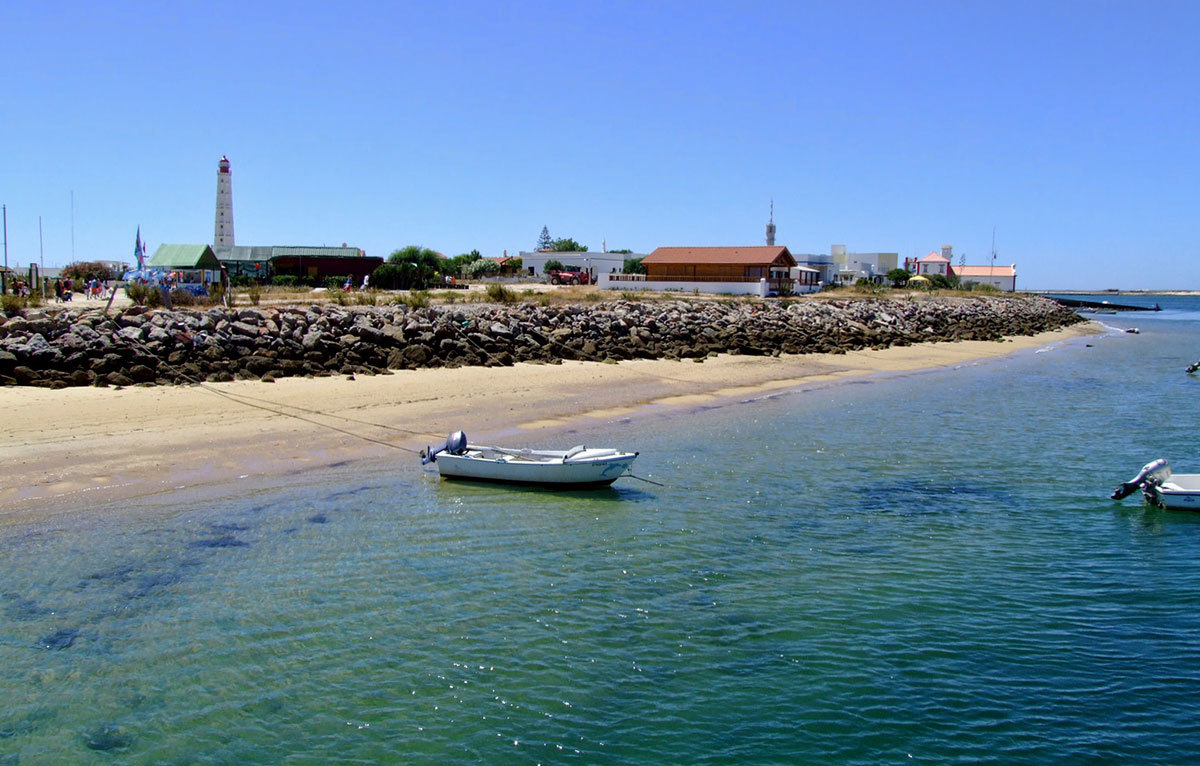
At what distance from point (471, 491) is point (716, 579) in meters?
5.50

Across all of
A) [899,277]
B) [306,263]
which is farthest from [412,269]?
[899,277]

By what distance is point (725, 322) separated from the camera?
138 ft

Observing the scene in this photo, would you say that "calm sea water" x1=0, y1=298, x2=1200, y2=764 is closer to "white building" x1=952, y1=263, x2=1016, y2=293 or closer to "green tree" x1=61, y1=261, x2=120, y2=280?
"green tree" x1=61, y1=261, x2=120, y2=280

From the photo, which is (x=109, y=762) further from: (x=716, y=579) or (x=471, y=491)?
(x=471, y=491)

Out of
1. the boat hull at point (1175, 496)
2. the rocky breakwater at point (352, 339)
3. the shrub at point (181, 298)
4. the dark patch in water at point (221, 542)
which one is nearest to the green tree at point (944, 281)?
the rocky breakwater at point (352, 339)

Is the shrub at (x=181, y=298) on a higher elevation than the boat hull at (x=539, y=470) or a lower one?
higher

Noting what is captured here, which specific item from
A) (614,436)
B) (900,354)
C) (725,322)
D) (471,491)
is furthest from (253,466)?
(900,354)

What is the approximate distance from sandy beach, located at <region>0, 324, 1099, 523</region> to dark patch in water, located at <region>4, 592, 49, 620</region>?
295cm

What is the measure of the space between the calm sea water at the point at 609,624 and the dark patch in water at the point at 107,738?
0.09 ft

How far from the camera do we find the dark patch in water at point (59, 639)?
8719mm

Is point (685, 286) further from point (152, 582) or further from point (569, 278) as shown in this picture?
point (152, 582)

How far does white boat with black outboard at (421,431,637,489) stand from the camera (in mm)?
14789

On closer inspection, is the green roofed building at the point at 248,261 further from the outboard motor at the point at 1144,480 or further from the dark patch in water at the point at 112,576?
the outboard motor at the point at 1144,480

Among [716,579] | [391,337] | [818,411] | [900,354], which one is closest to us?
[716,579]
